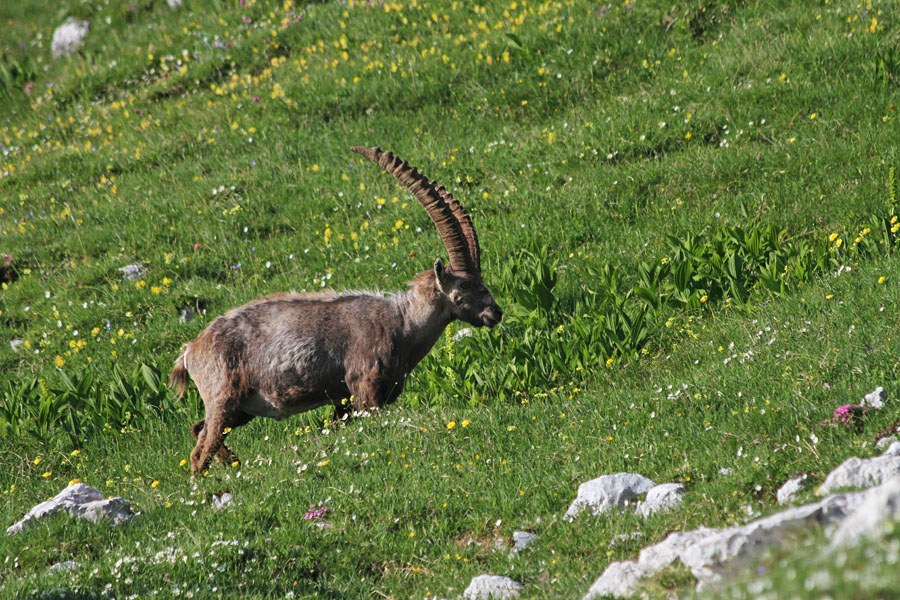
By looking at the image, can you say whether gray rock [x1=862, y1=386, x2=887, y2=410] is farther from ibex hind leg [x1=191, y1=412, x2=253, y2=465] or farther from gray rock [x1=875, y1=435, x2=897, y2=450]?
ibex hind leg [x1=191, y1=412, x2=253, y2=465]

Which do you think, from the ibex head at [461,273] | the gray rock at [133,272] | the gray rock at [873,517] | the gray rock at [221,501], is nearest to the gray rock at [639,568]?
the gray rock at [873,517]

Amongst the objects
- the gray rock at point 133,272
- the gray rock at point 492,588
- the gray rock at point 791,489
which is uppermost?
the gray rock at point 791,489

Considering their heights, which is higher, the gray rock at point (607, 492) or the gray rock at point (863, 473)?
the gray rock at point (863, 473)

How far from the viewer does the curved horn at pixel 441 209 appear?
8023 millimetres

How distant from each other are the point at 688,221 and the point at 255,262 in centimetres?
645

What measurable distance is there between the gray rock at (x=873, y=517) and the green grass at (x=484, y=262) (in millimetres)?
145

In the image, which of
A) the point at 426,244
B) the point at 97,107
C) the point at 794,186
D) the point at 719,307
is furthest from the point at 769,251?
the point at 97,107

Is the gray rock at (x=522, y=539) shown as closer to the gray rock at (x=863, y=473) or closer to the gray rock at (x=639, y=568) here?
the gray rock at (x=639, y=568)

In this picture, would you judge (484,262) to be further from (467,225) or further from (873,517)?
(873,517)

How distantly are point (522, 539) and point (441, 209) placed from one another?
3.37 meters

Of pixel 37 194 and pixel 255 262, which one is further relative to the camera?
pixel 37 194

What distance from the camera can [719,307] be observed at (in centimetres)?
937

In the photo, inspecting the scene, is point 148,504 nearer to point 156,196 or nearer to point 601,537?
point 601,537

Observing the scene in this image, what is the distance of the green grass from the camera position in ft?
20.3
